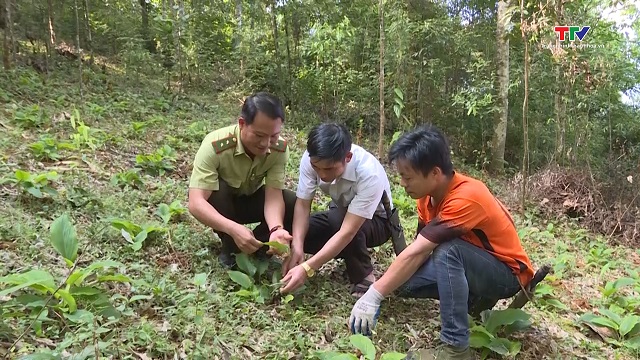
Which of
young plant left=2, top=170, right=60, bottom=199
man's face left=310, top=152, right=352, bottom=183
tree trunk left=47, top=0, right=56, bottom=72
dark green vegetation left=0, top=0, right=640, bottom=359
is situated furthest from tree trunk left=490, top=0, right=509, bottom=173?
tree trunk left=47, top=0, right=56, bottom=72

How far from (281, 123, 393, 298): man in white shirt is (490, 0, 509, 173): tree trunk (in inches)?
229

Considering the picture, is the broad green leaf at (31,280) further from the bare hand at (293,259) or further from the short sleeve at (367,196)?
the short sleeve at (367,196)

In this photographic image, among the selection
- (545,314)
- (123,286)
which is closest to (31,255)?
(123,286)

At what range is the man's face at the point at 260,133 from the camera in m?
2.55

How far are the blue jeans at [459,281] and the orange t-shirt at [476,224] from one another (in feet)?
0.16

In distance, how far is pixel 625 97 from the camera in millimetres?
11359

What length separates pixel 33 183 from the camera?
308cm

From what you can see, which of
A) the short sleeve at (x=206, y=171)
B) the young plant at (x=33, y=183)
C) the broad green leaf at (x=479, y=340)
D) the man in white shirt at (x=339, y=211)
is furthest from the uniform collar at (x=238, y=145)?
the broad green leaf at (x=479, y=340)

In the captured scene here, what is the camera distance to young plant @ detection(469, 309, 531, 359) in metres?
2.33

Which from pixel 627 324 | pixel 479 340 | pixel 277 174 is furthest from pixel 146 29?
pixel 627 324

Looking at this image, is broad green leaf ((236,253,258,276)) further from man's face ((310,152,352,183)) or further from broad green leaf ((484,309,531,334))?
broad green leaf ((484,309,531,334))

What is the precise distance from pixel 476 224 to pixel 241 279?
1298mm

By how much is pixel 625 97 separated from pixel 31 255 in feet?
42.5

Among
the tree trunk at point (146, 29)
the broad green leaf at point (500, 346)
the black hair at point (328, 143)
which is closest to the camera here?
the broad green leaf at point (500, 346)
